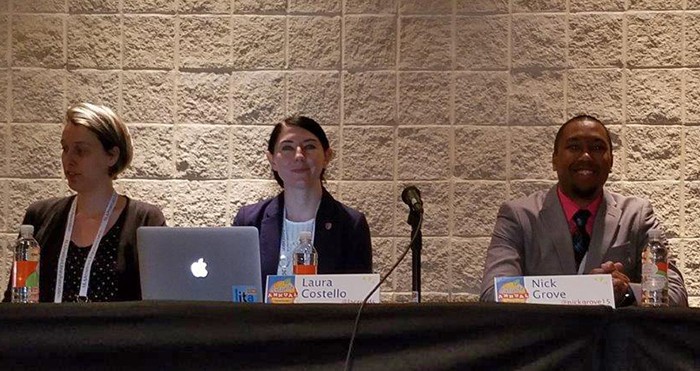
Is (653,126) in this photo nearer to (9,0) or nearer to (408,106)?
(408,106)

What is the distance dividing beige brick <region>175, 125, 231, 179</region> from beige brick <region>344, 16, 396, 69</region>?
0.59 m

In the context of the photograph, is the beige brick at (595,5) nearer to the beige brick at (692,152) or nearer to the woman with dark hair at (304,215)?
the beige brick at (692,152)

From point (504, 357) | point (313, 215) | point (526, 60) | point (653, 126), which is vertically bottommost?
point (504, 357)

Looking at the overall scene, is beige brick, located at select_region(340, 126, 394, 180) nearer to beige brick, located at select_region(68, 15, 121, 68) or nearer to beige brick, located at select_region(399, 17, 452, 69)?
beige brick, located at select_region(399, 17, 452, 69)

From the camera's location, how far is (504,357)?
2346 mm

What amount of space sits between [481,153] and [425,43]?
0.49 metres

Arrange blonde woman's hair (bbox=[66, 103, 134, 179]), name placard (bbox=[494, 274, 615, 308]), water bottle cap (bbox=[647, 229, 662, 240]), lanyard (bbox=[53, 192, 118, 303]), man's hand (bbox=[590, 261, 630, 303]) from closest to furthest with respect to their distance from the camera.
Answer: name placard (bbox=[494, 274, 615, 308])
man's hand (bbox=[590, 261, 630, 303])
water bottle cap (bbox=[647, 229, 662, 240])
lanyard (bbox=[53, 192, 118, 303])
blonde woman's hair (bbox=[66, 103, 134, 179])

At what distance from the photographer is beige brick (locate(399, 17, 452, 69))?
4367 mm

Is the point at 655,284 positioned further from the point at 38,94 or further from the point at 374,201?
the point at 38,94

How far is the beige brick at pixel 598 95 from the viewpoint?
4.32 meters

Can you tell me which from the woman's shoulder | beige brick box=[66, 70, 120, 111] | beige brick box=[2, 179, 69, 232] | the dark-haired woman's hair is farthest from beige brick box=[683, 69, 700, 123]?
beige brick box=[2, 179, 69, 232]

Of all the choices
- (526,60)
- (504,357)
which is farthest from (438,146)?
(504,357)

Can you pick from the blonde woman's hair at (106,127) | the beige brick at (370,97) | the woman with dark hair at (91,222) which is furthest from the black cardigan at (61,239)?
the beige brick at (370,97)

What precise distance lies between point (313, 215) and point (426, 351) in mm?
1489
